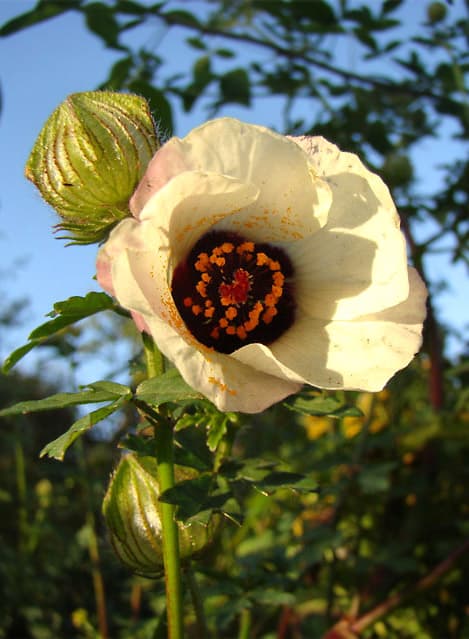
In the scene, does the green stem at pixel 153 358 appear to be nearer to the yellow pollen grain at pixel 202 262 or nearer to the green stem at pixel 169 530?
the green stem at pixel 169 530

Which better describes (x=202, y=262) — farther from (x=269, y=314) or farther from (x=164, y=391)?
(x=164, y=391)

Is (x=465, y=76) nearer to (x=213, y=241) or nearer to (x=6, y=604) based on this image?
(x=213, y=241)

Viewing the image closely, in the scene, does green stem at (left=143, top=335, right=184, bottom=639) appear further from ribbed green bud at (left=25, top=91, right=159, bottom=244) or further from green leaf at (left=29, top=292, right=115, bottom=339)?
ribbed green bud at (left=25, top=91, right=159, bottom=244)

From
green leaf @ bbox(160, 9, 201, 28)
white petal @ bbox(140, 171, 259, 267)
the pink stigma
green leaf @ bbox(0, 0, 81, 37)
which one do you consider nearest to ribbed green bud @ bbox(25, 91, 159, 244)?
white petal @ bbox(140, 171, 259, 267)

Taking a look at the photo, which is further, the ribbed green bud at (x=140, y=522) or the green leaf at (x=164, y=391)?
the ribbed green bud at (x=140, y=522)

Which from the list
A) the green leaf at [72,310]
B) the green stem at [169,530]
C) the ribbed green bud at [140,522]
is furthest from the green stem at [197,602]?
the green leaf at [72,310]

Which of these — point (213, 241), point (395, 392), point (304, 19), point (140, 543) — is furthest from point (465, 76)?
point (140, 543)
